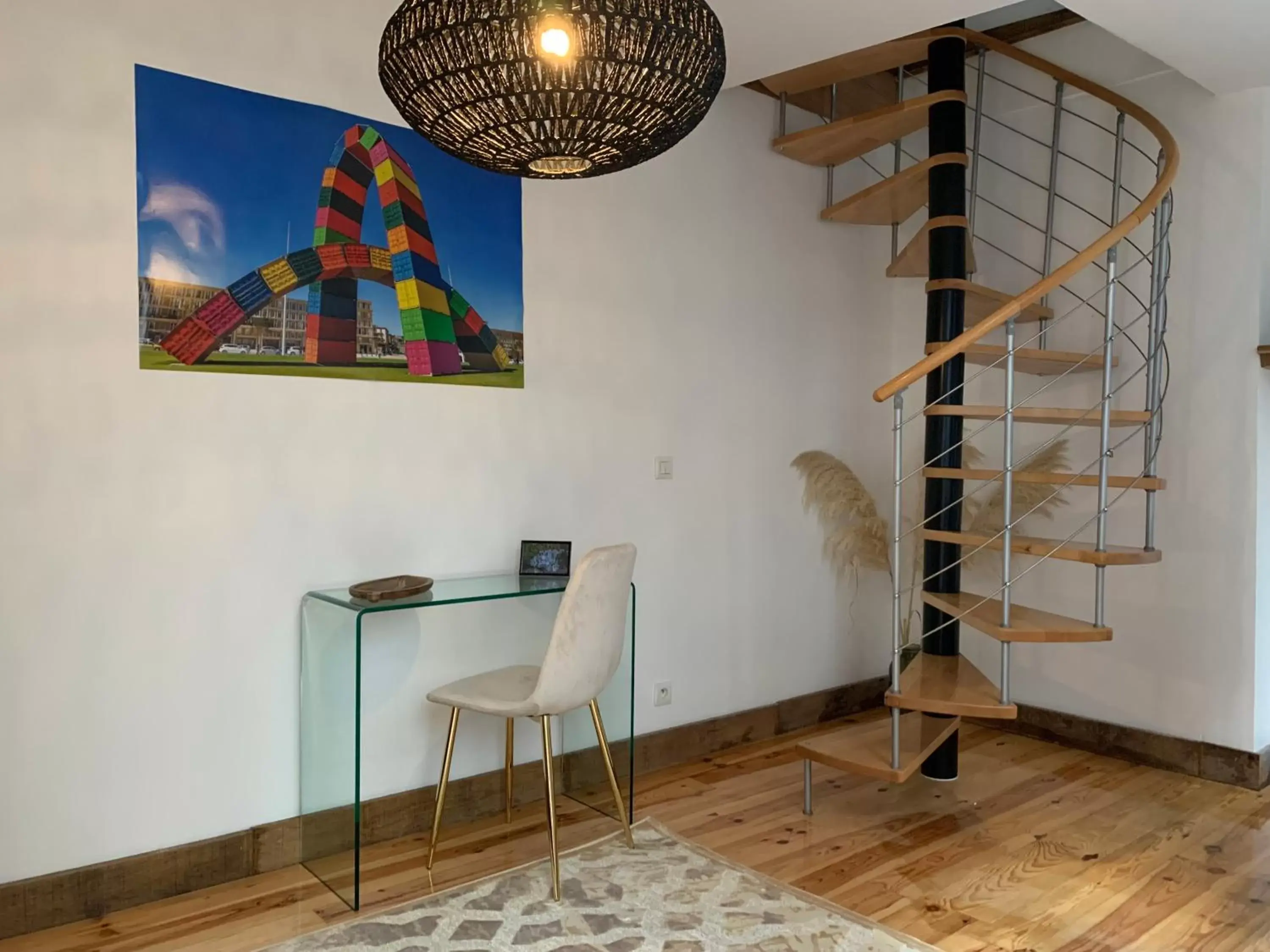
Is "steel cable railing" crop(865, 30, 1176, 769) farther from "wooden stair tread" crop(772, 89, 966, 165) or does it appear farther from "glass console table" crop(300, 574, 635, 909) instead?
"glass console table" crop(300, 574, 635, 909)

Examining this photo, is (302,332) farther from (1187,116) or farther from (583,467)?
(1187,116)

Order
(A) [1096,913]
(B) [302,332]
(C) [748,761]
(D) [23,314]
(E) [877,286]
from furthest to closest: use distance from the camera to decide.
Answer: (E) [877,286] < (C) [748,761] < (B) [302,332] < (A) [1096,913] < (D) [23,314]

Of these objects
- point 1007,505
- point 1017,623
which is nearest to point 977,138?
point 1007,505

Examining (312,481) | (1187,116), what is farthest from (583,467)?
(1187,116)

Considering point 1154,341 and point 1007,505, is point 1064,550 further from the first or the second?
point 1154,341

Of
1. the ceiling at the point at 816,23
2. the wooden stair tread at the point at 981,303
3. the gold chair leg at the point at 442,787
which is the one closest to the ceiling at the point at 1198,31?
the ceiling at the point at 816,23

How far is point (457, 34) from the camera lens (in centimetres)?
145

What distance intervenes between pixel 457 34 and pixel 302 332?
1518 mm

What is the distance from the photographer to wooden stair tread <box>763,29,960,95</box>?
3580mm

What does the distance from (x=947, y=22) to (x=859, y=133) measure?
1.01 meters

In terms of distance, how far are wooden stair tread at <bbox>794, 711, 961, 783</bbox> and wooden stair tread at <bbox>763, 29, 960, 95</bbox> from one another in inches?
90.6

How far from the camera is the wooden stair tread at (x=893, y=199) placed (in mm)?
3574

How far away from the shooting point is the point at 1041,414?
3145 mm

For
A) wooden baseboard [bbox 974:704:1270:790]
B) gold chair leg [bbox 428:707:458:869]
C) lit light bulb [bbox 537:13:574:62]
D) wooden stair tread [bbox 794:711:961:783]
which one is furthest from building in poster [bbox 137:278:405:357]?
wooden baseboard [bbox 974:704:1270:790]
